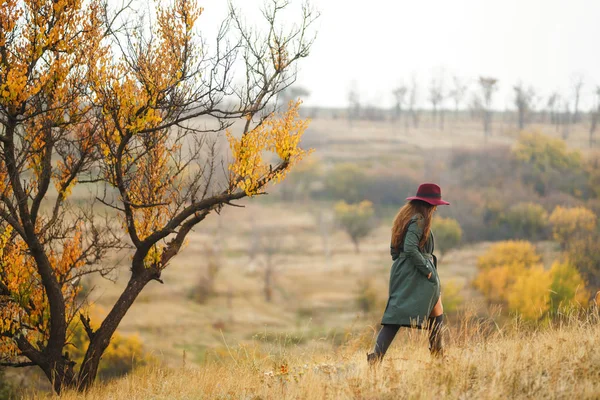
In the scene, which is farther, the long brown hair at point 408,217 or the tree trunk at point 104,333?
the tree trunk at point 104,333

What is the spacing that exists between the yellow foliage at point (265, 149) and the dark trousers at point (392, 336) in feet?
9.99

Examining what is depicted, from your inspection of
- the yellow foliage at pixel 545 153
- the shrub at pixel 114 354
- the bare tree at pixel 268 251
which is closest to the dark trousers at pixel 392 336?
the shrub at pixel 114 354

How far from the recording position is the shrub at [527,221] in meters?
66.9

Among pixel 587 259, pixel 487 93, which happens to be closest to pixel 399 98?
pixel 487 93

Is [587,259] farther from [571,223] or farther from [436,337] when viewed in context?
[436,337]

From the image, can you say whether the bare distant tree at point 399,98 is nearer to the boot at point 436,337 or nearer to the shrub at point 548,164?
the shrub at point 548,164

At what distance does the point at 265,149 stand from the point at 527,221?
64.0 metres

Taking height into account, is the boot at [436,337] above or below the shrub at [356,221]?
above

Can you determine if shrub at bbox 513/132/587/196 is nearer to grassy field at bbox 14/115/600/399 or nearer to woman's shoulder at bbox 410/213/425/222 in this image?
grassy field at bbox 14/115/600/399

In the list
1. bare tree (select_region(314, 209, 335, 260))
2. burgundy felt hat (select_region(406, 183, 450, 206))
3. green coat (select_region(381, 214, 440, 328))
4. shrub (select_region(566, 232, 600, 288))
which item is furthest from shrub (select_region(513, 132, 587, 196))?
green coat (select_region(381, 214, 440, 328))

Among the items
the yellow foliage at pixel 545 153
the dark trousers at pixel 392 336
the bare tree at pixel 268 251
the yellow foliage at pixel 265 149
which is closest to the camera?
the dark trousers at pixel 392 336

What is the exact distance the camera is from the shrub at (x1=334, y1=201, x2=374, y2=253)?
71.5m

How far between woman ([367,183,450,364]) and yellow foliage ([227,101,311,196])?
105 inches

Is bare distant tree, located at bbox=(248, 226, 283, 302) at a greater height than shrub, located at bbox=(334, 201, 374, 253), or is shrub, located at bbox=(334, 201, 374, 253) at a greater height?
shrub, located at bbox=(334, 201, 374, 253)
